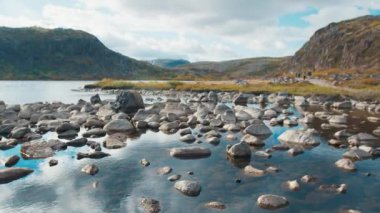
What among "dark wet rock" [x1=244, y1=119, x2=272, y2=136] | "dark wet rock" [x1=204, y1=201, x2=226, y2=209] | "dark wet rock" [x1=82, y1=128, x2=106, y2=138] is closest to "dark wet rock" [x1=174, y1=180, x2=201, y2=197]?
"dark wet rock" [x1=204, y1=201, x2=226, y2=209]

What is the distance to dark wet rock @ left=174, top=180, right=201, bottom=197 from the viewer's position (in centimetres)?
1816

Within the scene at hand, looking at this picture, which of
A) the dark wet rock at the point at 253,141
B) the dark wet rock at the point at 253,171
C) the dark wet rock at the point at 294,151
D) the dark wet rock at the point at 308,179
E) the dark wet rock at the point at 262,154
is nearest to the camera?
the dark wet rock at the point at 308,179

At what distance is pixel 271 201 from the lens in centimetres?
1683

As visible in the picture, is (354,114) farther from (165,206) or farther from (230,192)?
(165,206)

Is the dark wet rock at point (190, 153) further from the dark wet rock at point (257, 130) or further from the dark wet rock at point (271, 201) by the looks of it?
the dark wet rock at point (271, 201)

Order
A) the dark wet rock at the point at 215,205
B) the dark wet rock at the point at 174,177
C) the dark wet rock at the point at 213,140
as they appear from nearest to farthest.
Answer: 1. the dark wet rock at the point at 215,205
2. the dark wet rock at the point at 174,177
3. the dark wet rock at the point at 213,140

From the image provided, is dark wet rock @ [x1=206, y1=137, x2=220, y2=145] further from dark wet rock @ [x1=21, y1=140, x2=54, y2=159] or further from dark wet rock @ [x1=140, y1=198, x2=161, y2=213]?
dark wet rock @ [x1=140, y1=198, x2=161, y2=213]

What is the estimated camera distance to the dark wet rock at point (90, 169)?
21609 mm

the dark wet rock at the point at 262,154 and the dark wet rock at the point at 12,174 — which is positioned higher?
the dark wet rock at the point at 12,174

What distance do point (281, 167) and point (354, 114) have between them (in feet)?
104

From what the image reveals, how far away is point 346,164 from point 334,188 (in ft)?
14.9

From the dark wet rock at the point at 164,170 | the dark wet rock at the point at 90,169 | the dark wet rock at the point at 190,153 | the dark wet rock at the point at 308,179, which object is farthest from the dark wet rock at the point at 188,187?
the dark wet rock at the point at 190,153

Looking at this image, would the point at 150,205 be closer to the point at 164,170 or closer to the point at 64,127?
the point at 164,170

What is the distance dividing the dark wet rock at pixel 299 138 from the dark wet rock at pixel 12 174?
65.6ft
